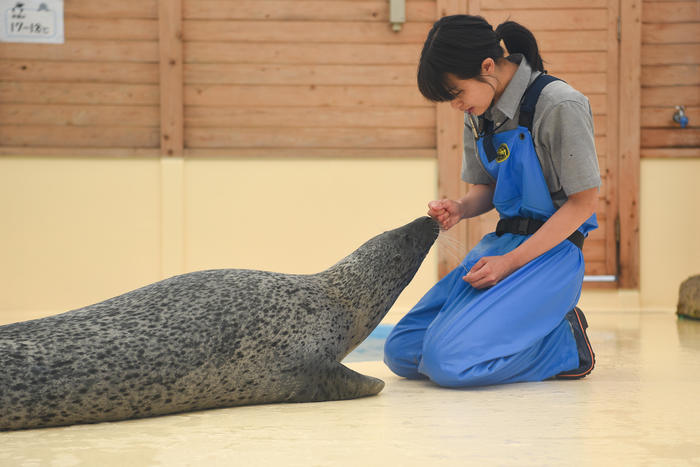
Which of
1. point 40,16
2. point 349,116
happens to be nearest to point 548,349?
point 349,116

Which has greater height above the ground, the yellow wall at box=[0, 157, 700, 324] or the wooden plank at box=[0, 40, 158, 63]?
the wooden plank at box=[0, 40, 158, 63]

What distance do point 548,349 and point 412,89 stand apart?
4.11m

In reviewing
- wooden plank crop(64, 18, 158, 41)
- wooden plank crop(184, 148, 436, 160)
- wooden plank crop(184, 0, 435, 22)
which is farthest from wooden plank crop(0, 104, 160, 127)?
wooden plank crop(184, 0, 435, 22)

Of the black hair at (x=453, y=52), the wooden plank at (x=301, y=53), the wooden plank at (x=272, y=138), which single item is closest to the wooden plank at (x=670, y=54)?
the wooden plank at (x=301, y=53)

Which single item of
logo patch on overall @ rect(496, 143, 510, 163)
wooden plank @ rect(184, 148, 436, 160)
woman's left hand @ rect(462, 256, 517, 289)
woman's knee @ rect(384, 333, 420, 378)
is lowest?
woman's knee @ rect(384, 333, 420, 378)

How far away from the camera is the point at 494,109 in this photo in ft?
9.95

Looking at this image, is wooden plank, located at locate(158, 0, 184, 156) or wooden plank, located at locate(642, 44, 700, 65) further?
wooden plank, located at locate(642, 44, 700, 65)

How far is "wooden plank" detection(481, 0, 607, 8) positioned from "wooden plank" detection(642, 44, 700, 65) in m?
0.57

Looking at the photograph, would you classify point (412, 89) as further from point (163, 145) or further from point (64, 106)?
point (64, 106)

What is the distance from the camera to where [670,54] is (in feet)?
22.4

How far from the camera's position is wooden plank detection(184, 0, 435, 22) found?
21.8 feet

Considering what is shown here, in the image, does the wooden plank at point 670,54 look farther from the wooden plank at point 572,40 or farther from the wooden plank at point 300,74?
the wooden plank at point 300,74

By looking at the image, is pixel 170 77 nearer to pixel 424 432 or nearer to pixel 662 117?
pixel 662 117

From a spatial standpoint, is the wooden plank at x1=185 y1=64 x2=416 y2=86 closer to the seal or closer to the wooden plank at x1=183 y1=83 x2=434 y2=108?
the wooden plank at x1=183 y1=83 x2=434 y2=108
